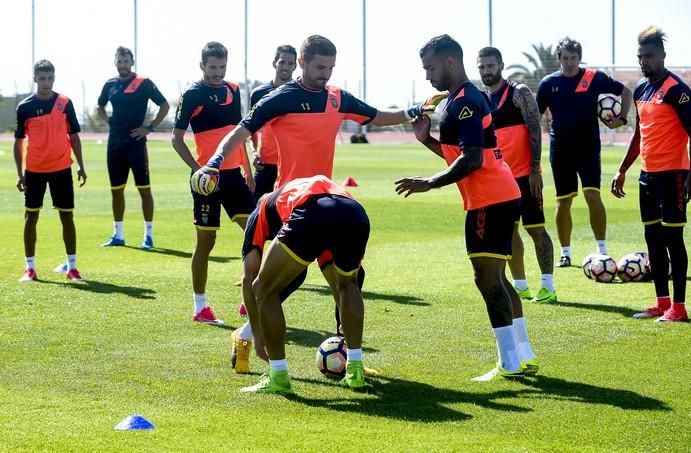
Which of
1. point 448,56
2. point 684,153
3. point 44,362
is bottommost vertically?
point 44,362

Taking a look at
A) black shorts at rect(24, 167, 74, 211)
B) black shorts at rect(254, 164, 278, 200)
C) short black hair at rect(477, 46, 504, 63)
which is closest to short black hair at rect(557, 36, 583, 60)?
short black hair at rect(477, 46, 504, 63)

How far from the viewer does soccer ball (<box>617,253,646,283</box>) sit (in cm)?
1335

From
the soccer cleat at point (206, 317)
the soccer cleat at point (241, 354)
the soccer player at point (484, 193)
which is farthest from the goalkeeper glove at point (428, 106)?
the soccer cleat at point (206, 317)

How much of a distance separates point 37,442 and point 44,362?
98.5 inches

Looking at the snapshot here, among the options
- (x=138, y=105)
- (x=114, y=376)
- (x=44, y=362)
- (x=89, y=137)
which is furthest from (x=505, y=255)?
(x=89, y=137)

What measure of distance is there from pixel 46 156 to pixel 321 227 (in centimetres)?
732

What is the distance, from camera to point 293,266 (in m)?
7.73

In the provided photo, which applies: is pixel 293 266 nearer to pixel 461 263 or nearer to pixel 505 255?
pixel 505 255

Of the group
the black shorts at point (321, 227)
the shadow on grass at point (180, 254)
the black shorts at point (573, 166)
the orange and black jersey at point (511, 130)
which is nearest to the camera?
the black shorts at point (321, 227)

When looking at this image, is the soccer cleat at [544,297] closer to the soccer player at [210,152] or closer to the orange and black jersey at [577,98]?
the orange and black jersey at [577,98]

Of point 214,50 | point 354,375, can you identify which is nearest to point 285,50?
point 214,50

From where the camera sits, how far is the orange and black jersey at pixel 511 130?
38.6 ft

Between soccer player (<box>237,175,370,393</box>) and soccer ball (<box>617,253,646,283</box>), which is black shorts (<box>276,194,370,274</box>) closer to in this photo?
soccer player (<box>237,175,370,393</box>)

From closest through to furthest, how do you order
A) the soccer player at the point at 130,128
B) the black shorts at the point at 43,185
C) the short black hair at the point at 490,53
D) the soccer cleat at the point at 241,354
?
the soccer cleat at the point at 241,354, the short black hair at the point at 490,53, the black shorts at the point at 43,185, the soccer player at the point at 130,128
